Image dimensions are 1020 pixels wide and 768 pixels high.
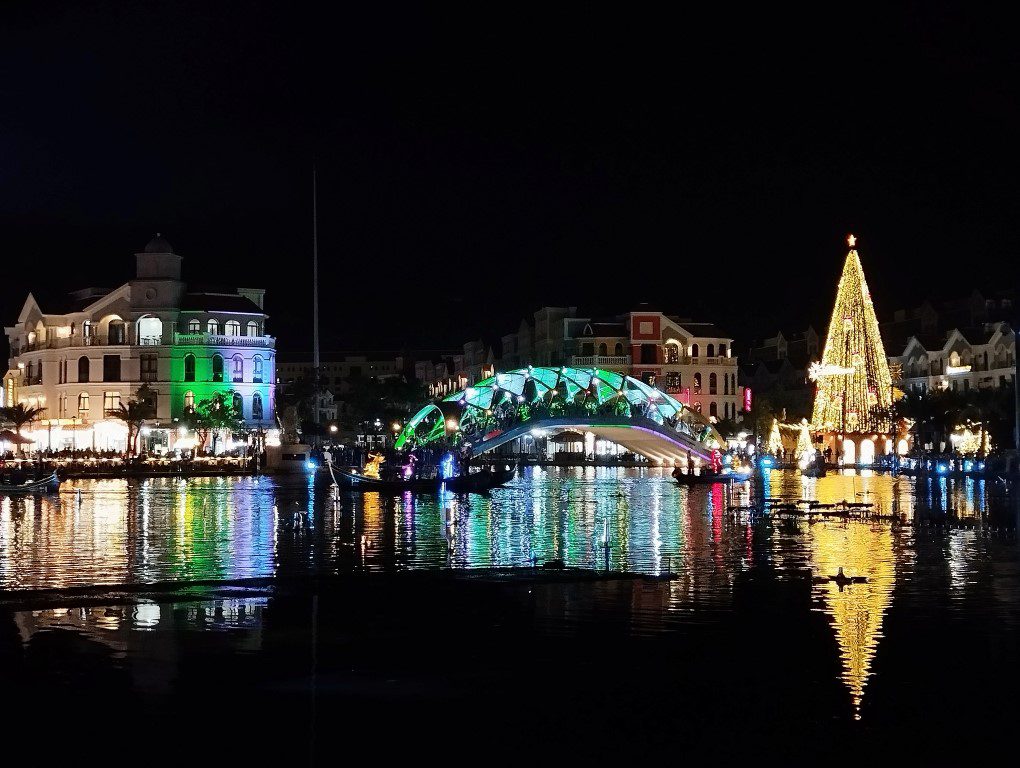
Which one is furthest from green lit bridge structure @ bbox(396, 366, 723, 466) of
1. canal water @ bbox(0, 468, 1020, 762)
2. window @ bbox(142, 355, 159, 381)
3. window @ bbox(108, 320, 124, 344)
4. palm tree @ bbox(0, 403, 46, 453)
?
canal water @ bbox(0, 468, 1020, 762)

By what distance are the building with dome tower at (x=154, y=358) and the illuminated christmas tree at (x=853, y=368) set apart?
3820 centimetres

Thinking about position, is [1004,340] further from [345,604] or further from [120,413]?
[345,604]

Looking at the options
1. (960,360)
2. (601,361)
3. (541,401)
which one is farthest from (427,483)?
(960,360)

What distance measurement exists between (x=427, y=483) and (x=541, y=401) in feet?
111

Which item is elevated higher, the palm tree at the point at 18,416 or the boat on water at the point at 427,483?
the palm tree at the point at 18,416

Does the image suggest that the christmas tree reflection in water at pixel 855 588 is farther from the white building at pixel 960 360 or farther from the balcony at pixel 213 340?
the white building at pixel 960 360

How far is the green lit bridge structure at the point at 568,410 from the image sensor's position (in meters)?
97.2

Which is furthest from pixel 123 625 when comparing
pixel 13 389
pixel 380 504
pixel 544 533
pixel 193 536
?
pixel 13 389

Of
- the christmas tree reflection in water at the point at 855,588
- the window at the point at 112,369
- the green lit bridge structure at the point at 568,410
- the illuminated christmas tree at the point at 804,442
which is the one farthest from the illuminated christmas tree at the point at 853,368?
the christmas tree reflection in water at the point at 855,588

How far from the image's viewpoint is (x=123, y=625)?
2330cm

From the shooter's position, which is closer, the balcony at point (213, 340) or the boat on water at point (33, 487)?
the boat on water at point (33, 487)

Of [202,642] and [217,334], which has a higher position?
[217,334]

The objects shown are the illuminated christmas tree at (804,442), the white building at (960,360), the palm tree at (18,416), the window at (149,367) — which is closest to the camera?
the palm tree at (18,416)

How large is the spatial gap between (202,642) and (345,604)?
465 cm
